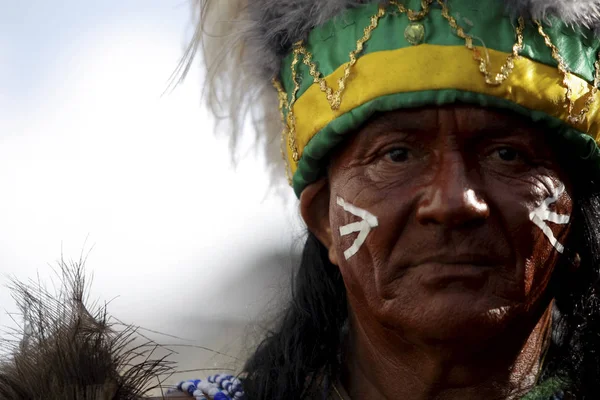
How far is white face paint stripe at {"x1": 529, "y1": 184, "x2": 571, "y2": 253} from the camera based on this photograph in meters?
3.39

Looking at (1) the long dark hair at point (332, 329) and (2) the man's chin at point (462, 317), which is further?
(1) the long dark hair at point (332, 329)

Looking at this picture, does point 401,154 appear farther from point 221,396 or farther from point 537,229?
point 221,396

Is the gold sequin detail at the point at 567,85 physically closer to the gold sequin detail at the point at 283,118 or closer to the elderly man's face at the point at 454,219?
the elderly man's face at the point at 454,219

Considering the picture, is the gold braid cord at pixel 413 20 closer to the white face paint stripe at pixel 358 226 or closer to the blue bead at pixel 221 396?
the white face paint stripe at pixel 358 226

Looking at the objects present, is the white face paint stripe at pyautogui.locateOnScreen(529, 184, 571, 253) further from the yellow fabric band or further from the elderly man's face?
the yellow fabric band

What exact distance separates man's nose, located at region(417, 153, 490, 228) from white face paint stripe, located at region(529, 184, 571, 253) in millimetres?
177

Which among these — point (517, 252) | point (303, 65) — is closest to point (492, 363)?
point (517, 252)

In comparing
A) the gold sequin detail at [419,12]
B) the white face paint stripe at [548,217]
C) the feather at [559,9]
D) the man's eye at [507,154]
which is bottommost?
the white face paint stripe at [548,217]

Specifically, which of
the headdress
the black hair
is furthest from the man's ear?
the black hair

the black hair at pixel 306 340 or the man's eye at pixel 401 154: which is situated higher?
the man's eye at pixel 401 154

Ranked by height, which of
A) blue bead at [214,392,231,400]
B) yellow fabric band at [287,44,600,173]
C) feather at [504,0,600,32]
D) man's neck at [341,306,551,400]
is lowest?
man's neck at [341,306,551,400]

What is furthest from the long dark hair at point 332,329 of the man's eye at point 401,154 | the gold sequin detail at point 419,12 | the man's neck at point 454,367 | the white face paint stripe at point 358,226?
the gold sequin detail at point 419,12

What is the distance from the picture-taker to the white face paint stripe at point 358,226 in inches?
137

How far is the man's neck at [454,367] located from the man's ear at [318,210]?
0.34 meters
